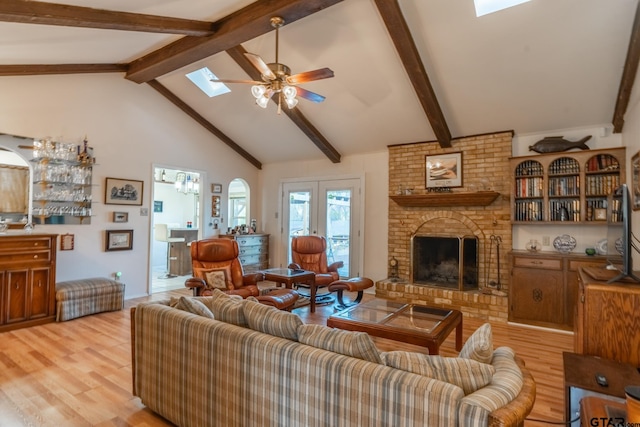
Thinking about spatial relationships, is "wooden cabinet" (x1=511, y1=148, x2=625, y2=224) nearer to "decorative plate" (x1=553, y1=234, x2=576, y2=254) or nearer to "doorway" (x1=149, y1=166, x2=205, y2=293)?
"decorative plate" (x1=553, y1=234, x2=576, y2=254)

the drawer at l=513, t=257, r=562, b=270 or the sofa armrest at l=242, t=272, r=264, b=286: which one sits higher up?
the drawer at l=513, t=257, r=562, b=270

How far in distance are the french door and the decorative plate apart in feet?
9.94

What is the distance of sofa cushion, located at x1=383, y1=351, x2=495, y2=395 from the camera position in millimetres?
1346

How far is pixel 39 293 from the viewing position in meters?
4.04

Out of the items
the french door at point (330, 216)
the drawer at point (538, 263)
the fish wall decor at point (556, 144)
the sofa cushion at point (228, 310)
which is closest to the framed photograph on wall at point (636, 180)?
the fish wall decor at point (556, 144)

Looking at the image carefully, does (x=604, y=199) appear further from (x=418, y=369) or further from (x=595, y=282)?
(x=418, y=369)

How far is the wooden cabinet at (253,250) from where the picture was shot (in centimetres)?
674

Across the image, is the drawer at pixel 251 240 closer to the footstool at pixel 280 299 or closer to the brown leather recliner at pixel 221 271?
the brown leather recliner at pixel 221 271

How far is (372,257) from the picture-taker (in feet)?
20.2

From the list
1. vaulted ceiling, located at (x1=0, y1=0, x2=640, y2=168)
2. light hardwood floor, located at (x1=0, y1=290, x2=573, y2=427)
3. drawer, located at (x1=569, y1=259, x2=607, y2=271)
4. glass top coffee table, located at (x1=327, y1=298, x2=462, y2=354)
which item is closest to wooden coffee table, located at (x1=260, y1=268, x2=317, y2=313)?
light hardwood floor, located at (x1=0, y1=290, x2=573, y2=427)

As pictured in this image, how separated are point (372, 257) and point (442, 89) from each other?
3.07m

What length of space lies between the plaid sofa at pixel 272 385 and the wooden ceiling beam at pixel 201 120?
→ 4.64 metres

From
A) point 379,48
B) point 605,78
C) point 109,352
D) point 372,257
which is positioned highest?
point 379,48

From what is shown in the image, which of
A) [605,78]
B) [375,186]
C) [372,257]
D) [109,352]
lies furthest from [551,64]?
[109,352]
